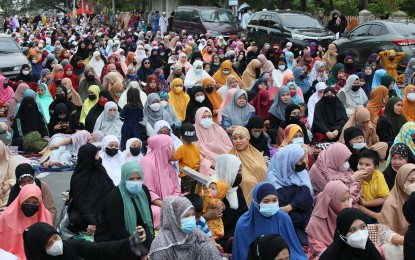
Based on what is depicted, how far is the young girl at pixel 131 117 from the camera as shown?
1050cm

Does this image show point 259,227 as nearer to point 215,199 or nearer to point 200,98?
point 215,199

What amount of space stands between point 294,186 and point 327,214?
84cm

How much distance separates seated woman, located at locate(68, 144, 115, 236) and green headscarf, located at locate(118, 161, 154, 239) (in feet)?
3.04

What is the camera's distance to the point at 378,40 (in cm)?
1706

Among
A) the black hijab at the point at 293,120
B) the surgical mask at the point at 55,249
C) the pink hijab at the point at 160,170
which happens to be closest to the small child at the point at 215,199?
the pink hijab at the point at 160,170

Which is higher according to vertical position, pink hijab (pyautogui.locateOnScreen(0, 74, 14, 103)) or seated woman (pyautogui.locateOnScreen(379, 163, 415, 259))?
seated woman (pyautogui.locateOnScreen(379, 163, 415, 259))

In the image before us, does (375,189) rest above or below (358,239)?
below

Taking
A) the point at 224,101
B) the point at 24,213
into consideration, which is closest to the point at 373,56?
the point at 224,101

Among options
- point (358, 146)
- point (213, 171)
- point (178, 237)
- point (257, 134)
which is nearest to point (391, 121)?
point (257, 134)

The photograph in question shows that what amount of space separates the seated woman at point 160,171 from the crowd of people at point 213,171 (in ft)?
0.04

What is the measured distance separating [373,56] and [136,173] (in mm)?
9622

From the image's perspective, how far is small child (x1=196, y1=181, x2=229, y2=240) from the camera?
670cm

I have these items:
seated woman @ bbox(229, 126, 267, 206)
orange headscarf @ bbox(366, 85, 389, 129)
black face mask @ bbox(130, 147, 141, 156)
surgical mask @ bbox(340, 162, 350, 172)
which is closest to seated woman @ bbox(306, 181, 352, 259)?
surgical mask @ bbox(340, 162, 350, 172)

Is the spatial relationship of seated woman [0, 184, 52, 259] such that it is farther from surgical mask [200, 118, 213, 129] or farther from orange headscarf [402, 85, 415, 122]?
orange headscarf [402, 85, 415, 122]
